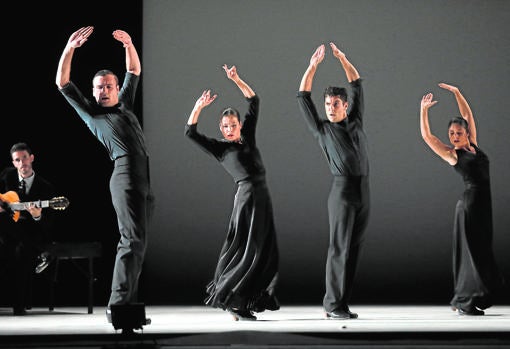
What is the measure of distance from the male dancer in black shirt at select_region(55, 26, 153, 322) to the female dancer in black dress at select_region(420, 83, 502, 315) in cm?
201

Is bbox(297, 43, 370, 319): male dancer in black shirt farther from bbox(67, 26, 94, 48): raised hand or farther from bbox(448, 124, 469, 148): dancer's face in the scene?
bbox(67, 26, 94, 48): raised hand

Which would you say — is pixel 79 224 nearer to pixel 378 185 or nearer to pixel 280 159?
→ pixel 280 159

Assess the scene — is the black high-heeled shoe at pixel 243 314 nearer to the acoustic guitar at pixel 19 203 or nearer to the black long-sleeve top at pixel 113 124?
the black long-sleeve top at pixel 113 124

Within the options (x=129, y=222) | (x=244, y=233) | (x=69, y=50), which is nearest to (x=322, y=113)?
(x=244, y=233)

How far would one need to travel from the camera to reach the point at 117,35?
16.6 feet

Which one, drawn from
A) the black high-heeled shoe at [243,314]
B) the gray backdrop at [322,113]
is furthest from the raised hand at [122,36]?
the gray backdrop at [322,113]

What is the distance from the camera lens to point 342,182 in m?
5.64

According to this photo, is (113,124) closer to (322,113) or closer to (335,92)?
(335,92)

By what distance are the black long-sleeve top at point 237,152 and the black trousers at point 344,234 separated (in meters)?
0.50

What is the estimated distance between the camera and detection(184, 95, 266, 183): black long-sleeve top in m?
5.60

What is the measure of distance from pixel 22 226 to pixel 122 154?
5.70 feet

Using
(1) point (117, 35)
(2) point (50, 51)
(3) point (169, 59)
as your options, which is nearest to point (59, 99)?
(2) point (50, 51)

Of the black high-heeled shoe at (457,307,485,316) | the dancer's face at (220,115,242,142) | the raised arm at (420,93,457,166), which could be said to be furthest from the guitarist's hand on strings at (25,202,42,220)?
the black high-heeled shoe at (457,307,485,316)

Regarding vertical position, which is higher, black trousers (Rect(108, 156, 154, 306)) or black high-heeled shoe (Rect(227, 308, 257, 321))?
black trousers (Rect(108, 156, 154, 306))
